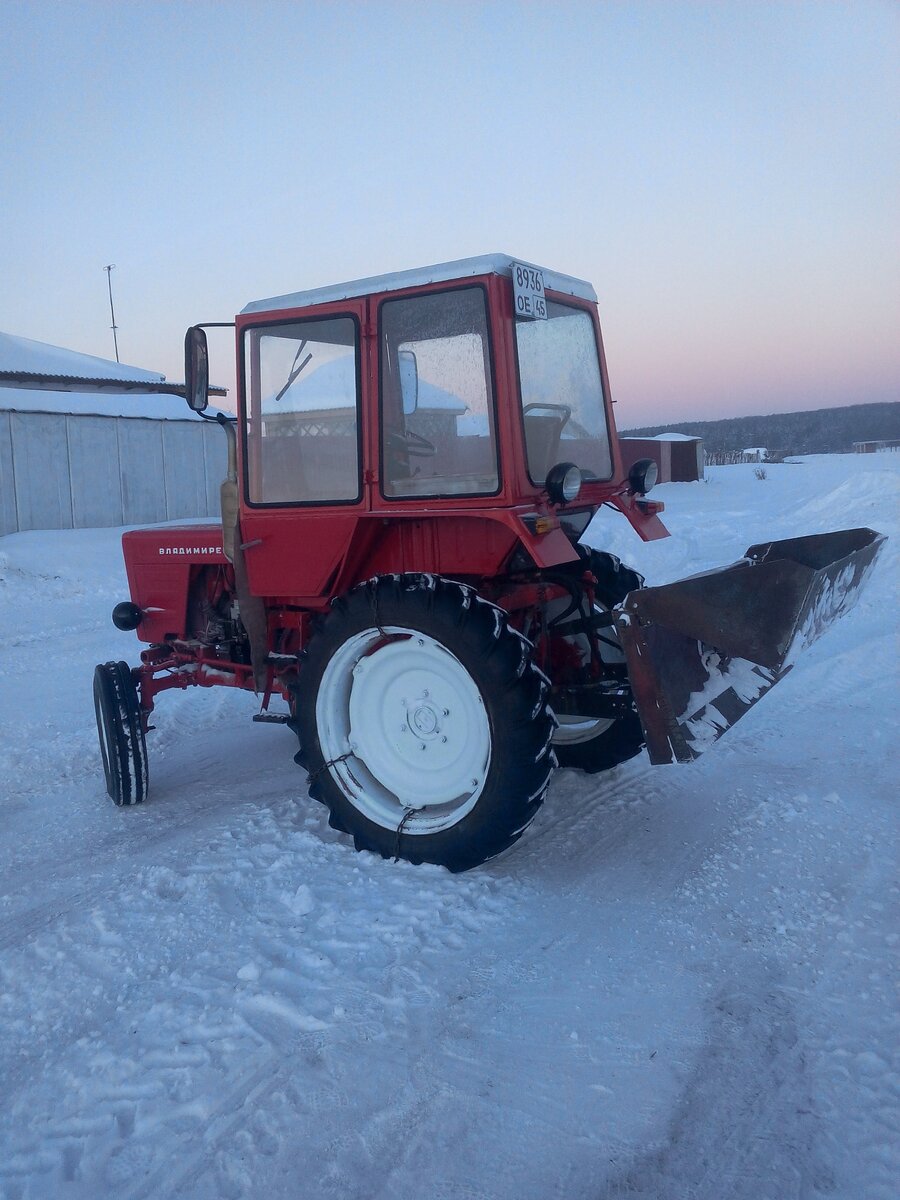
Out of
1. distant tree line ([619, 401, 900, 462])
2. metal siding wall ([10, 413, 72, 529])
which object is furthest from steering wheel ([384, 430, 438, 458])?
distant tree line ([619, 401, 900, 462])

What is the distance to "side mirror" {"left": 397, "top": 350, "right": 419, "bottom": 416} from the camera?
3703mm

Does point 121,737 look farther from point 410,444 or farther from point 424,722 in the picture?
point 410,444

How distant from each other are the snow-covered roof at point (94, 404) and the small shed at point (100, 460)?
0.07 ft

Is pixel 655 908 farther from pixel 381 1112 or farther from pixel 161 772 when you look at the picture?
pixel 161 772

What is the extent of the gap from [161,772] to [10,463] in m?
11.6

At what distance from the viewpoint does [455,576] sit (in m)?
3.90

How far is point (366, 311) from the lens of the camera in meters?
3.73

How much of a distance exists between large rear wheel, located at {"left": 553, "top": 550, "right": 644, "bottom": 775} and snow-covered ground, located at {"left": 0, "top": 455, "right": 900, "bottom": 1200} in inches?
5.1

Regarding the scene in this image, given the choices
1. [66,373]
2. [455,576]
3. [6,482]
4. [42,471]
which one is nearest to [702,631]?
[455,576]

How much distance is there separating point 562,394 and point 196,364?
1.60m

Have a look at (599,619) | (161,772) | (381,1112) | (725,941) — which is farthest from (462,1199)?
(161,772)

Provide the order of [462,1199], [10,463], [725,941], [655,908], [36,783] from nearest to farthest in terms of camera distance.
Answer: [462,1199]
[725,941]
[655,908]
[36,783]
[10,463]

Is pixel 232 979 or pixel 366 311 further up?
pixel 366 311

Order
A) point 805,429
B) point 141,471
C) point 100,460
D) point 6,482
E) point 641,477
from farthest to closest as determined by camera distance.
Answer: point 805,429 < point 141,471 < point 100,460 < point 6,482 < point 641,477
